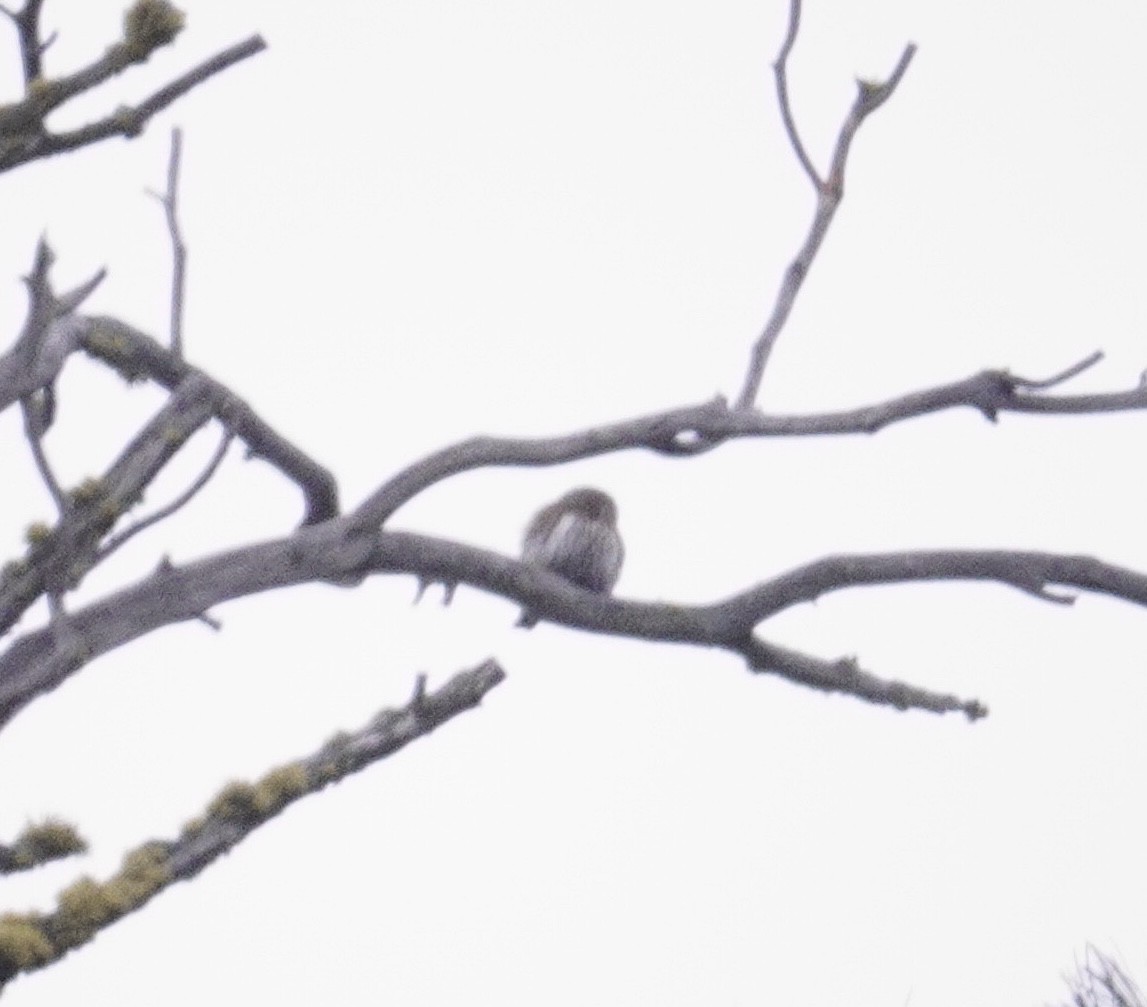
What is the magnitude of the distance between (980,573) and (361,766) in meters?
1.40

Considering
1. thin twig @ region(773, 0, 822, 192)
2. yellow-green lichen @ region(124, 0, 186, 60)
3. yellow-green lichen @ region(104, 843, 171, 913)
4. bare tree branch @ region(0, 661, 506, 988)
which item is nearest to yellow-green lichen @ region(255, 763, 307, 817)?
bare tree branch @ region(0, 661, 506, 988)

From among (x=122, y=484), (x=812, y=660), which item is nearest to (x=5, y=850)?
(x=122, y=484)

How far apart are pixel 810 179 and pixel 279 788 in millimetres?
2240

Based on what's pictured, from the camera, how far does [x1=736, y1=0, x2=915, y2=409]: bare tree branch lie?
14.6ft

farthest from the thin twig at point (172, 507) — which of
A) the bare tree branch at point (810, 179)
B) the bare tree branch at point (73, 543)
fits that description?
the bare tree branch at point (810, 179)

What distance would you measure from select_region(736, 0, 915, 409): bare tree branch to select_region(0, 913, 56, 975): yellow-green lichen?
6.84 feet

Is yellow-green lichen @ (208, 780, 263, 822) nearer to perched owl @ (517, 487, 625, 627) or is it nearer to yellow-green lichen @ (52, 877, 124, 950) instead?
yellow-green lichen @ (52, 877, 124, 950)

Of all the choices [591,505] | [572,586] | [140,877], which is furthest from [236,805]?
[591,505]

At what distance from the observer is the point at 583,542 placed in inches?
291

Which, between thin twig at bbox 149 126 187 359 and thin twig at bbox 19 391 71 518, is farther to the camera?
thin twig at bbox 149 126 187 359

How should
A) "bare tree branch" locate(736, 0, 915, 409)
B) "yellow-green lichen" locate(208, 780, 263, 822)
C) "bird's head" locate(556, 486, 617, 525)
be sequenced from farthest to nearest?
"bird's head" locate(556, 486, 617, 525) < "bare tree branch" locate(736, 0, 915, 409) < "yellow-green lichen" locate(208, 780, 263, 822)

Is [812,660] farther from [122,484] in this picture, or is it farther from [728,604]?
[122,484]

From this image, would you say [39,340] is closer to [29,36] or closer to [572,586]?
[29,36]

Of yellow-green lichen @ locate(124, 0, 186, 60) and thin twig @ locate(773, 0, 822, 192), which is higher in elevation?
thin twig @ locate(773, 0, 822, 192)
